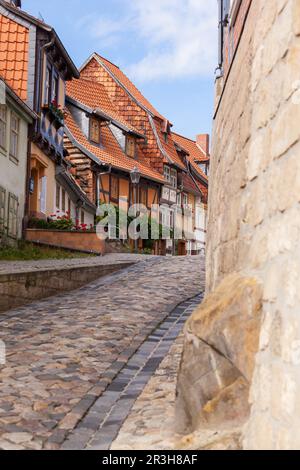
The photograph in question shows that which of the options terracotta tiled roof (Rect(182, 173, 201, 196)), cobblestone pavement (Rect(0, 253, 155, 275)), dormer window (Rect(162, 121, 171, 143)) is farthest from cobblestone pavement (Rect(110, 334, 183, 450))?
terracotta tiled roof (Rect(182, 173, 201, 196))

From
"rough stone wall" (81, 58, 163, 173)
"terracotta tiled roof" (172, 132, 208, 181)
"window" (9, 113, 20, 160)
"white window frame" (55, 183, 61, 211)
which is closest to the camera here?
"window" (9, 113, 20, 160)

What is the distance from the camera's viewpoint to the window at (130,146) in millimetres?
32844

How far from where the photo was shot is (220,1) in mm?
8219

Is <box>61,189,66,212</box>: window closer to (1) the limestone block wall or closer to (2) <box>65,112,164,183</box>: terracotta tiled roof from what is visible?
(2) <box>65,112,164,183</box>: terracotta tiled roof

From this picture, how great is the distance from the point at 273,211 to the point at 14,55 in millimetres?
17654

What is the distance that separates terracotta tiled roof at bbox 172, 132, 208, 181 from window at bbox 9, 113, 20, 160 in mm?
25734

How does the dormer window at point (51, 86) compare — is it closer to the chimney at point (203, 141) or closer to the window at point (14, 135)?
the window at point (14, 135)

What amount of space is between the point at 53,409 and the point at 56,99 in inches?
717

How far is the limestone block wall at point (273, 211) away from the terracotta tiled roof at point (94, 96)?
26252 millimetres

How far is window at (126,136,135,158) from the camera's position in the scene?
3284 cm

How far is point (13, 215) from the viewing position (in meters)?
18.0

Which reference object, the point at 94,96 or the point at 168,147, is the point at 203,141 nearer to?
the point at 168,147

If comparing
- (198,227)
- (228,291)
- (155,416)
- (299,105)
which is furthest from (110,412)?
(198,227)

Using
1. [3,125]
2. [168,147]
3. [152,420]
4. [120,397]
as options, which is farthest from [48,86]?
[152,420]
